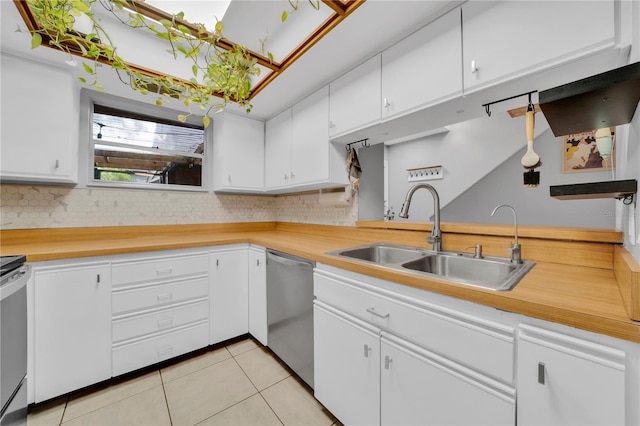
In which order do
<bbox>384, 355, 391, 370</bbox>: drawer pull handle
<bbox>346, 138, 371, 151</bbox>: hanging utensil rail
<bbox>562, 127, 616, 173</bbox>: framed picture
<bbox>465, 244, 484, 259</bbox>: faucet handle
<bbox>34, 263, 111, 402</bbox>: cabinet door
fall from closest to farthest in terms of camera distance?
<bbox>384, 355, 391, 370</bbox>: drawer pull handle < <bbox>465, 244, 484, 259</bbox>: faucet handle < <bbox>34, 263, 111, 402</bbox>: cabinet door < <bbox>346, 138, 371, 151</bbox>: hanging utensil rail < <bbox>562, 127, 616, 173</bbox>: framed picture

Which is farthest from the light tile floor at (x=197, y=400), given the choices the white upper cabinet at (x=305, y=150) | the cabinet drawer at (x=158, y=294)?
the white upper cabinet at (x=305, y=150)

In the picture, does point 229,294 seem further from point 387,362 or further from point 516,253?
point 516,253

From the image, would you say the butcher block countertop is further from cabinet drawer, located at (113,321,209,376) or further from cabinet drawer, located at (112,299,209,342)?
cabinet drawer, located at (113,321,209,376)

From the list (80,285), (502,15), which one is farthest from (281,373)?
(502,15)

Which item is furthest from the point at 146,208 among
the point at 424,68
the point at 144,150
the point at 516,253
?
the point at 516,253

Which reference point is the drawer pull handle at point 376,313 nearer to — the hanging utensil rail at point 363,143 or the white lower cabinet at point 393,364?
the white lower cabinet at point 393,364

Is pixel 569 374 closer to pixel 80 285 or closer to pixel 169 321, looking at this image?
pixel 169 321

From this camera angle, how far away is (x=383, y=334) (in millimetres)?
1090

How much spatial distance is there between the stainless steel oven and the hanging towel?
198 centimetres

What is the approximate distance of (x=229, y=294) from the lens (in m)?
2.11

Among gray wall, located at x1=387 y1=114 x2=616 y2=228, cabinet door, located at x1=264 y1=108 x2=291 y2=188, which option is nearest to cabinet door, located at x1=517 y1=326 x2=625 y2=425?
cabinet door, located at x1=264 y1=108 x2=291 y2=188

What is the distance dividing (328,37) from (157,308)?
2.14 metres

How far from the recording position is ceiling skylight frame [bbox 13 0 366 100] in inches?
48.2

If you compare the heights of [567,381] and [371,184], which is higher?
[371,184]
